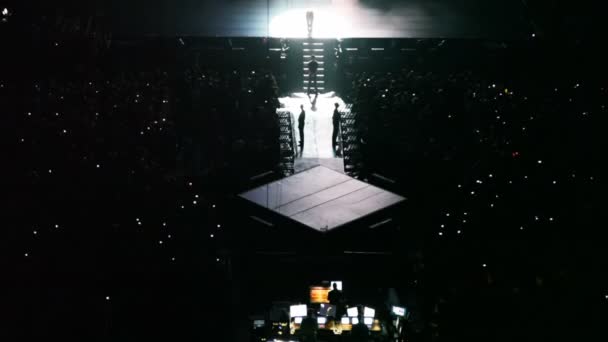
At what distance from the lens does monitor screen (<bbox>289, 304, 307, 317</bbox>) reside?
43.5 feet

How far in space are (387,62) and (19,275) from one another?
42.0 feet

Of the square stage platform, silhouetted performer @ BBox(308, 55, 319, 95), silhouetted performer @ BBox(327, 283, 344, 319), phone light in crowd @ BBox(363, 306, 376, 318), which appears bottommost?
phone light in crowd @ BBox(363, 306, 376, 318)

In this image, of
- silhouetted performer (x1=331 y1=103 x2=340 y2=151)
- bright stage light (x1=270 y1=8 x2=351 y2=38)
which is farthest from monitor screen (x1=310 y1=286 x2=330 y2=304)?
bright stage light (x1=270 y1=8 x2=351 y2=38)

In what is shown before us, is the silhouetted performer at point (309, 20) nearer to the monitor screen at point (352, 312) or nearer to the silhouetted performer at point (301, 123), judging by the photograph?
the silhouetted performer at point (301, 123)

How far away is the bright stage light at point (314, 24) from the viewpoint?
22.0 meters

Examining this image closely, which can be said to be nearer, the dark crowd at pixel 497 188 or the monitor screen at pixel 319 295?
the dark crowd at pixel 497 188

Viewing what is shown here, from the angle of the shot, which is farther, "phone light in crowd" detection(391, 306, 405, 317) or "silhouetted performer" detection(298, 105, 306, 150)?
"silhouetted performer" detection(298, 105, 306, 150)

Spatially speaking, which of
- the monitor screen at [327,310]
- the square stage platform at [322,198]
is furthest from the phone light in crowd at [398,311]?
the square stage platform at [322,198]

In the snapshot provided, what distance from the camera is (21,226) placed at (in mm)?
13641

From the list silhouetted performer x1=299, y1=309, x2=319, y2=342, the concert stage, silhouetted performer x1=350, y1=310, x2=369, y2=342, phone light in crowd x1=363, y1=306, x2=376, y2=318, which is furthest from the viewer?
the concert stage

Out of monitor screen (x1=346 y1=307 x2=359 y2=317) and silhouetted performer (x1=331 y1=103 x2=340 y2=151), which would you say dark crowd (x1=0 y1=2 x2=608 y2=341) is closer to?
silhouetted performer (x1=331 y1=103 x2=340 y2=151)

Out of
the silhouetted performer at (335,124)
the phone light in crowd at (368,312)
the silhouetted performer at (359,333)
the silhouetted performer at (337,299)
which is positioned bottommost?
the silhouetted performer at (359,333)

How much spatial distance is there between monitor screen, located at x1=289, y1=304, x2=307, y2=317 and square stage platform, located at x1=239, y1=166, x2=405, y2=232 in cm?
169

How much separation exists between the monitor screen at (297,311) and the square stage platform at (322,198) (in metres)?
1.69
